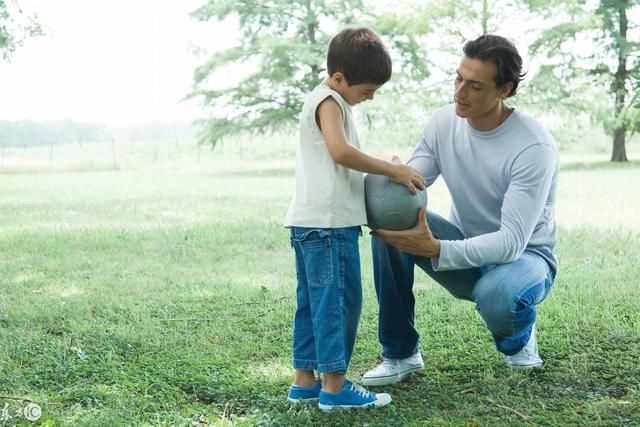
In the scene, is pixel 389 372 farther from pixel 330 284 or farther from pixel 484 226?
pixel 484 226

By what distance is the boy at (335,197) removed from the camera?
3.01 meters

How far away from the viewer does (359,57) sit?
117 inches

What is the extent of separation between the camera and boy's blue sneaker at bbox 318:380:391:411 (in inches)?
123

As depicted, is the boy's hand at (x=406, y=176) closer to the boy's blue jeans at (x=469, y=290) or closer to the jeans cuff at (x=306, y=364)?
the boy's blue jeans at (x=469, y=290)

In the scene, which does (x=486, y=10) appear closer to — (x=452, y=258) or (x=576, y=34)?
(x=576, y=34)

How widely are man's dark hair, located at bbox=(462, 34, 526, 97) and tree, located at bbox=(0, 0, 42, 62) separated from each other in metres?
15.8


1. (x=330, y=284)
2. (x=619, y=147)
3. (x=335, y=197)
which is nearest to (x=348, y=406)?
(x=330, y=284)

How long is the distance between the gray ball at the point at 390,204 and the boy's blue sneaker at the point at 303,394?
737 millimetres

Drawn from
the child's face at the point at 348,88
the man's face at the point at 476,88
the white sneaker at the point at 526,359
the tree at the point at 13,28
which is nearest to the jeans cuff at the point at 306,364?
the white sneaker at the point at 526,359

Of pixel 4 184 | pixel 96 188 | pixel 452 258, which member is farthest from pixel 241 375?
pixel 4 184

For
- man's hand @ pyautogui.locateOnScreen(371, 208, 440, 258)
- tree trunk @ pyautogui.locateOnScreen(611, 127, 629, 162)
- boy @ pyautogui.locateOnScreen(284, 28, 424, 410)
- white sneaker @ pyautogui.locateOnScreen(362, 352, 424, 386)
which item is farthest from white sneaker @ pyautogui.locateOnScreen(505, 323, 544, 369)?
tree trunk @ pyautogui.locateOnScreen(611, 127, 629, 162)

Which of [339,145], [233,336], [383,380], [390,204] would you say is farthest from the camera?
[233,336]

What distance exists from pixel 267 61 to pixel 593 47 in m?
9.90

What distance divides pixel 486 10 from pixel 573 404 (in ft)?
73.5
